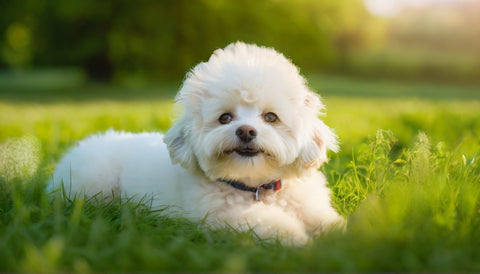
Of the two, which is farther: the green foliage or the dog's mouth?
the green foliage

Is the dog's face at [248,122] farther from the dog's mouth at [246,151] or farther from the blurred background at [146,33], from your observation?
the blurred background at [146,33]

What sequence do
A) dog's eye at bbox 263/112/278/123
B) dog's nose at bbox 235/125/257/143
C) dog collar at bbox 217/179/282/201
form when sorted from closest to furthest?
dog's nose at bbox 235/125/257/143 → dog's eye at bbox 263/112/278/123 → dog collar at bbox 217/179/282/201

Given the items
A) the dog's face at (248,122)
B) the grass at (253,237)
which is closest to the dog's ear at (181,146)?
the dog's face at (248,122)

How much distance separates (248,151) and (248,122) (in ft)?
0.58

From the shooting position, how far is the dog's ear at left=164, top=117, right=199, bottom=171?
9.96 ft

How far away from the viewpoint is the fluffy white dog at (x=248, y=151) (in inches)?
113

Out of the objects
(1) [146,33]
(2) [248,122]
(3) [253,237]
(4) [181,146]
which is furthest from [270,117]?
(1) [146,33]

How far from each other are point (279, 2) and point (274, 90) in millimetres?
23388

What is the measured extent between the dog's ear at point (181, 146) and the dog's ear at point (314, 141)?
2.23 ft

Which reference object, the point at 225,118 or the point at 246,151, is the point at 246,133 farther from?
the point at 225,118

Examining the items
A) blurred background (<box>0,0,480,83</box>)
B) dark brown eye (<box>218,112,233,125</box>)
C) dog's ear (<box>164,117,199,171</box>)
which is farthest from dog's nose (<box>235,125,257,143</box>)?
blurred background (<box>0,0,480,83</box>)

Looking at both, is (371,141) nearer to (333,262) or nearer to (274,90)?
(274,90)

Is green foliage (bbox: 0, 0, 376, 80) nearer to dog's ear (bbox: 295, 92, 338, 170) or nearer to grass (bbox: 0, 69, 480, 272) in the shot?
grass (bbox: 0, 69, 480, 272)

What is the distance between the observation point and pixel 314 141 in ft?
10.3
